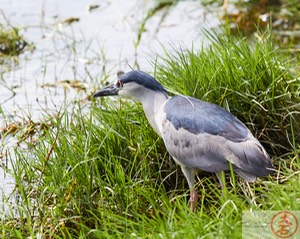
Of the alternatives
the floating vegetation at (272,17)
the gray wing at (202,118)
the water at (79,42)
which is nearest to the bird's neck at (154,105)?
the gray wing at (202,118)

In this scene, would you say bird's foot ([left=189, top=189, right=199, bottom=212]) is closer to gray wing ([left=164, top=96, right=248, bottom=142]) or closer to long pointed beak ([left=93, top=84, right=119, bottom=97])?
gray wing ([left=164, top=96, right=248, bottom=142])

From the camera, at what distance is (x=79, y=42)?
967 cm

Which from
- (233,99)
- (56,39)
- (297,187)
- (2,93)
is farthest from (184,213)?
(56,39)

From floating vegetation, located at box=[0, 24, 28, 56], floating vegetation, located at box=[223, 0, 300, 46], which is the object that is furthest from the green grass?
floating vegetation, located at box=[223, 0, 300, 46]

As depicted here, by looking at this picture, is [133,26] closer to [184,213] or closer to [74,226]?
[74,226]

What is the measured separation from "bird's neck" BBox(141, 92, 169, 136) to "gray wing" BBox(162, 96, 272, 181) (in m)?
0.12

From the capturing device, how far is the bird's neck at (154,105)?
6.14 m

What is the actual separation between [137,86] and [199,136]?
2.27ft

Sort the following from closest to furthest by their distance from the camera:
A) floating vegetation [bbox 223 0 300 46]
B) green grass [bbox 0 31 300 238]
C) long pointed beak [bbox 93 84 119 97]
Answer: green grass [bbox 0 31 300 238] < long pointed beak [bbox 93 84 119 97] < floating vegetation [bbox 223 0 300 46]

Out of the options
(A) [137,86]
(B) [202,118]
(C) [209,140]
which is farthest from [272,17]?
(C) [209,140]

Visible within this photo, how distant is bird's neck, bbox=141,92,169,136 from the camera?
6.14 metres
